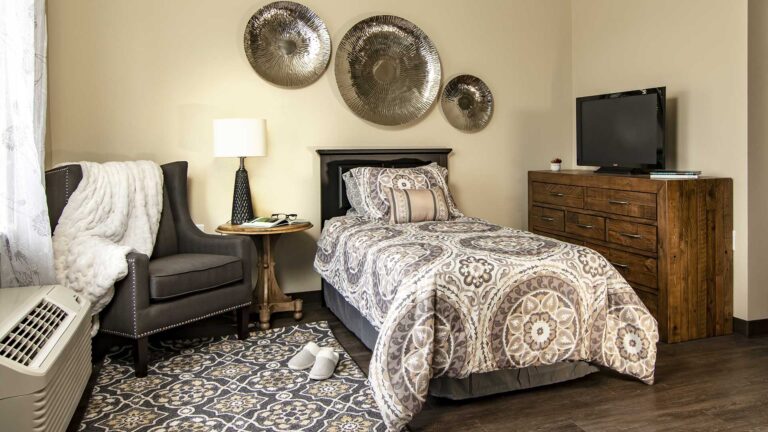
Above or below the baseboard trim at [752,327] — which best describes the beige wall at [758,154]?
above

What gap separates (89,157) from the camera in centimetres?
403

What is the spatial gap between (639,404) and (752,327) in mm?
1399

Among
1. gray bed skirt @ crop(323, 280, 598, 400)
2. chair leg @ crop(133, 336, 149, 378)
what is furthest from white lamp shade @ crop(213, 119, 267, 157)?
gray bed skirt @ crop(323, 280, 598, 400)

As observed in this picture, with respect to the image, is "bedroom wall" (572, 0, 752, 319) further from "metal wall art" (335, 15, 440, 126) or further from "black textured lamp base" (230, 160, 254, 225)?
"black textured lamp base" (230, 160, 254, 225)

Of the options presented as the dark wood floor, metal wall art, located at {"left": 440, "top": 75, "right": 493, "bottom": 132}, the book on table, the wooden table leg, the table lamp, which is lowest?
the dark wood floor

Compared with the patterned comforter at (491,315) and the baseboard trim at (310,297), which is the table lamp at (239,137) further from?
the patterned comforter at (491,315)

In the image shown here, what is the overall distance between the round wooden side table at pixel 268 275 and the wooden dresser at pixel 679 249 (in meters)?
2.07

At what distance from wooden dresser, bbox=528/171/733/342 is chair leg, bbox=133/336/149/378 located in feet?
9.36

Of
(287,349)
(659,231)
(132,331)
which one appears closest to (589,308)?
(659,231)

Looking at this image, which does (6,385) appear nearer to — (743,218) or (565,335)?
(565,335)

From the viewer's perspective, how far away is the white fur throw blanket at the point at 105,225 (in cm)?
313

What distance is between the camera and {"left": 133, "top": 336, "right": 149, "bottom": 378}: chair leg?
312cm

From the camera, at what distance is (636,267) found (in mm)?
3783

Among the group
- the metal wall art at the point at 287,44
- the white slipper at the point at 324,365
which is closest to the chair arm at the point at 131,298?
the white slipper at the point at 324,365
